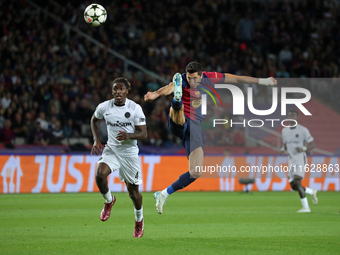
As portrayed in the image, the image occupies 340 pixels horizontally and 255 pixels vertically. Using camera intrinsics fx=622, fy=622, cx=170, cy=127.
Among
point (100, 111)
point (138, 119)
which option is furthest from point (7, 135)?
point (138, 119)

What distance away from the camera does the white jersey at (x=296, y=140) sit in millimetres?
15242

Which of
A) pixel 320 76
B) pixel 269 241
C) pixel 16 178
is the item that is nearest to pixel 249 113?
pixel 320 76

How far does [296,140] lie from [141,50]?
1137cm

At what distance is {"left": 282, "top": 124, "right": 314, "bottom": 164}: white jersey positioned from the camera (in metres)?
15.2

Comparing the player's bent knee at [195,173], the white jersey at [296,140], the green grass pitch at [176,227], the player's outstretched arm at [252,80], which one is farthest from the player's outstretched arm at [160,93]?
the white jersey at [296,140]

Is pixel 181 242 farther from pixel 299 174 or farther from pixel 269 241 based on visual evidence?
pixel 299 174

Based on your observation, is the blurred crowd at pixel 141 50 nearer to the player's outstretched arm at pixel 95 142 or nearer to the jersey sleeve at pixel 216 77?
the player's outstretched arm at pixel 95 142

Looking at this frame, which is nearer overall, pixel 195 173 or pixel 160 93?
pixel 160 93

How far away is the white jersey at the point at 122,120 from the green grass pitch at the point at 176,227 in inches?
54.7

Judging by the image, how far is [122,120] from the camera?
9.59m

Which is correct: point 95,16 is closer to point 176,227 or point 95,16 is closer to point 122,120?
point 122,120

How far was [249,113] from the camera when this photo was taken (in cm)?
2522

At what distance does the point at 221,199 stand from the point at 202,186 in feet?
11.5

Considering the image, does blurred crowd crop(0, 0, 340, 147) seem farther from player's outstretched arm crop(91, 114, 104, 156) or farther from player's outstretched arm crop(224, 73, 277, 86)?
player's outstretched arm crop(224, 73, 277, 86)
